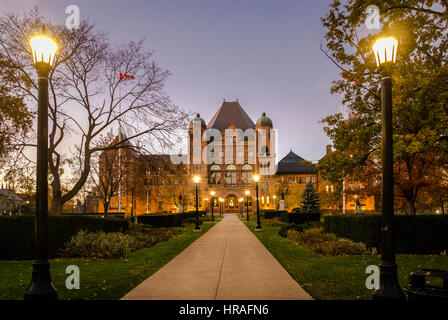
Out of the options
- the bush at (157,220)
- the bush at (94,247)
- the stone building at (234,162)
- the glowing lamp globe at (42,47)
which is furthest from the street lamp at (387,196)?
the stone building at (234,162)

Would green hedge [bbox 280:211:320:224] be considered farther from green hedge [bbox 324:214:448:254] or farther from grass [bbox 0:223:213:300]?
grass [bbox 0:223:213:300]

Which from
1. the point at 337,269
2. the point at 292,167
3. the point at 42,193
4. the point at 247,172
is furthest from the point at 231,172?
the point at 42,193

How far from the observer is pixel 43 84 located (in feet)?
22.9

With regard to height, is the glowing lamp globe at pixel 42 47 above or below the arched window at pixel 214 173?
above

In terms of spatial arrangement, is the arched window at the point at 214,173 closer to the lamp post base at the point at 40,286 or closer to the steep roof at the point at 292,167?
the steep roof at the point at 292,167

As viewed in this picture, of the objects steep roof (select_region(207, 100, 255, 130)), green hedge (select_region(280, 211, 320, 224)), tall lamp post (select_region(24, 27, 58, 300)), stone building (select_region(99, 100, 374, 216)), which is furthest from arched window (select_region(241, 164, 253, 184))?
tall lamp post (select_region(24, 27, 58, 300))

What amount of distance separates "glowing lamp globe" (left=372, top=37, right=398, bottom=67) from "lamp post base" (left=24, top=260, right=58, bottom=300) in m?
7.10

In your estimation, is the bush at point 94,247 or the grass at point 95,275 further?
the bush at point 94,247

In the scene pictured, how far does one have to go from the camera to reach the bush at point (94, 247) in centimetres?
1380

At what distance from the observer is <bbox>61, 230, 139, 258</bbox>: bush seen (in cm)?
1380

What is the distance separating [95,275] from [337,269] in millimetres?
6745
